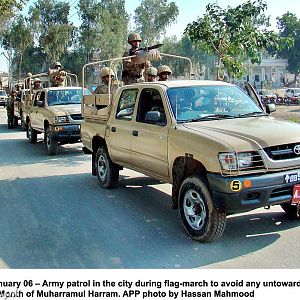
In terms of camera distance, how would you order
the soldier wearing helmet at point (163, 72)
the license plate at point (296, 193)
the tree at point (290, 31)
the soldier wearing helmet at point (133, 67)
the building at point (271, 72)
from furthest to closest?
the building at point (271, 72) < the tree at point (290, 31) < the soldier wearing helmet at point (133, 67) < the soldier wearing helmet at point (163, 72) < the license plate at point (296, 193)

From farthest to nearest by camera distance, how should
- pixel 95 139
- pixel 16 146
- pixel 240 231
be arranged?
pixel 16 146, pixel 95 139, pixel 240 231

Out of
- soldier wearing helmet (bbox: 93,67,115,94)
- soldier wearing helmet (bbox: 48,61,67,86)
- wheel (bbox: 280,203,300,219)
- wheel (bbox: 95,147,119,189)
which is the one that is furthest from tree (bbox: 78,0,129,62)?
wheel (bbox: 280,203,300,219)

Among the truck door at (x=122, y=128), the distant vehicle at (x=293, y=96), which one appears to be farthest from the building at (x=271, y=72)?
the truck door at (x=122, y=128)

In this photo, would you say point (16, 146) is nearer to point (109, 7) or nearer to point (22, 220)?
point (22, 220)

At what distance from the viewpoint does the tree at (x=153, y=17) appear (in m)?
58.0

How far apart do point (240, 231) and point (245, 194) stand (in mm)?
1002

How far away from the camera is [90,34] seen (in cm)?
5478

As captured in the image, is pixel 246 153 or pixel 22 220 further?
pixel 22 220

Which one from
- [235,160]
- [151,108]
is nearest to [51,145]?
[151,108]

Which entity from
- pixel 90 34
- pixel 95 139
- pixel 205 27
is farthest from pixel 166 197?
pixel 90 34

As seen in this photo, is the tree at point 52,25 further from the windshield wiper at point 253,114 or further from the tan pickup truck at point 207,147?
the windshield wiper at point 253,114

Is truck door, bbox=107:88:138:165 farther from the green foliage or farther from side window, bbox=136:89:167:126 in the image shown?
the green foliage

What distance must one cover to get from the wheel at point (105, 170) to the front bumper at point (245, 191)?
317 cm

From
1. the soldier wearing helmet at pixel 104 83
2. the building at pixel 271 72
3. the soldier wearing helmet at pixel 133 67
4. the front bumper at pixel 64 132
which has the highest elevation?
the building at pixel 271 72
